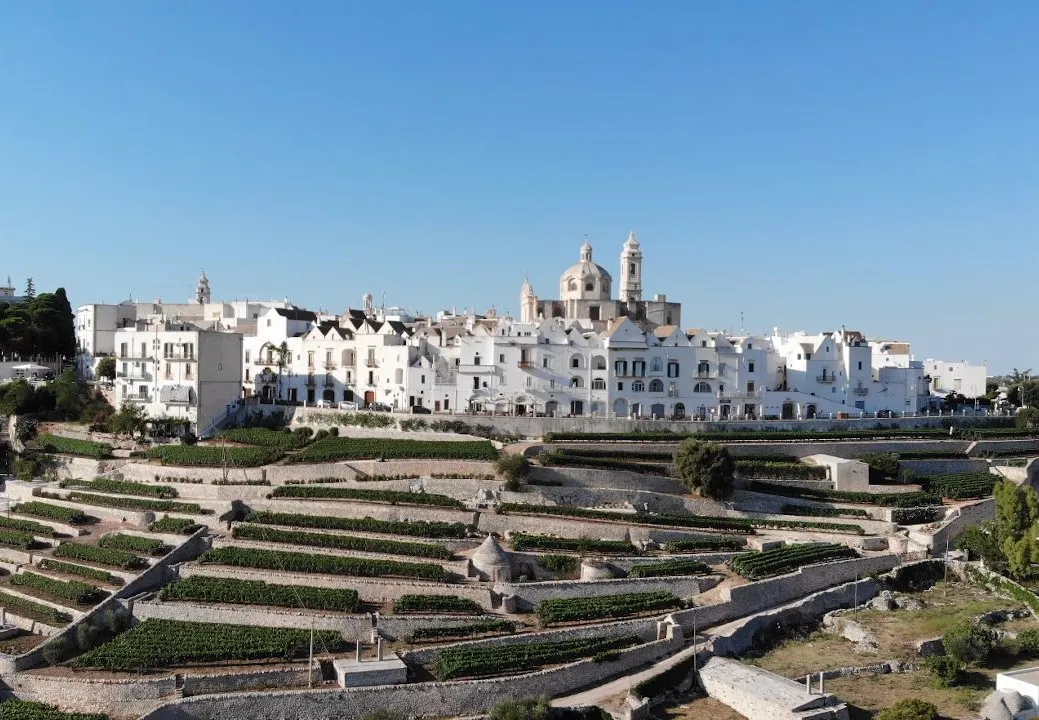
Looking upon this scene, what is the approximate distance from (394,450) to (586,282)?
23.1m

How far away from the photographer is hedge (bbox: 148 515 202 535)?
121 feet

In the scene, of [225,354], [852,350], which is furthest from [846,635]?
[225,354]

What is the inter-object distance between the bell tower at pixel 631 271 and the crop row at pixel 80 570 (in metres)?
39.2

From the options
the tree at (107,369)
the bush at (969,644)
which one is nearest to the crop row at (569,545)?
the bush at (969,644)

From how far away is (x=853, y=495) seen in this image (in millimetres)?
44844

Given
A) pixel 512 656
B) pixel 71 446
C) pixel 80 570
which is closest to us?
pixel 512 656

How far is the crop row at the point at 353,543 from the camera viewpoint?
34.6m

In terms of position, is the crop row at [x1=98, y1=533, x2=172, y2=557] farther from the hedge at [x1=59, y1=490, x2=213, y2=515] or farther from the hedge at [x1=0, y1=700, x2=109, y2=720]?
the hedge at [x1=0, y1=700, x2=109, y2=720]

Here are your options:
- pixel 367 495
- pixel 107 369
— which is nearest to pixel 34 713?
pixel 367 495

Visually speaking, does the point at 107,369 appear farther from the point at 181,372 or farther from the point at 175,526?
the point at 175,526

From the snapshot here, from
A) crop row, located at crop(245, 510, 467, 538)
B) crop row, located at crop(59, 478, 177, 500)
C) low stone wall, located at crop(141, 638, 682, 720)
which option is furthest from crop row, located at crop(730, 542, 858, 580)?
crop row, located at crop(59, 478, 177, 500)

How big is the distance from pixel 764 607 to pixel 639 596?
4864 millimetres

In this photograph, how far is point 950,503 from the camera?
1775 inches

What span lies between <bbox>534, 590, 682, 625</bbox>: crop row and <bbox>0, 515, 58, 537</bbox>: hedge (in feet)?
67.7
